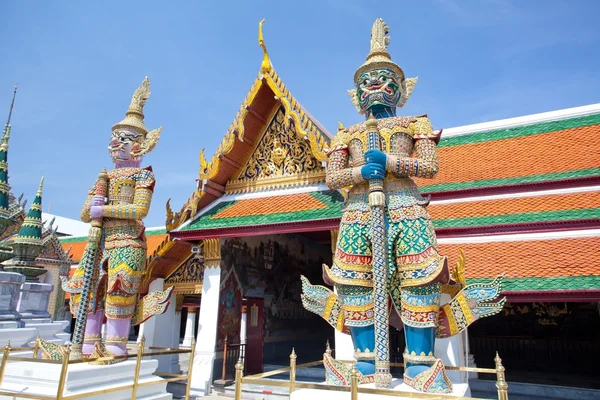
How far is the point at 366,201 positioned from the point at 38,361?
144 inches

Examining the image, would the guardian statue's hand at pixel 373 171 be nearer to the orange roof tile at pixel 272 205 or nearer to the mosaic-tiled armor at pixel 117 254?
the orange roof tile at pixel 272 205

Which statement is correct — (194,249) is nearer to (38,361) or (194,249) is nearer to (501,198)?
(38,361)

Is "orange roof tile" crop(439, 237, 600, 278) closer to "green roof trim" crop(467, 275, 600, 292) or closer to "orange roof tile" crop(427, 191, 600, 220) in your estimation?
"green roof trim" crop(467, 275, 600, 292)

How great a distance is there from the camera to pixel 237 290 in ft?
23.9

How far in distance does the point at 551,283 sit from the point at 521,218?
1.37 meters

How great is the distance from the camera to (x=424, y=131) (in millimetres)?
3898

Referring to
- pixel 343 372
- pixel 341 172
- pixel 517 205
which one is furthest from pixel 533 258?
pixel 343 372

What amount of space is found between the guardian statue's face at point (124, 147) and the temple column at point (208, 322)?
78.8 inches

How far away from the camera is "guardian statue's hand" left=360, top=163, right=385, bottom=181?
143 inches

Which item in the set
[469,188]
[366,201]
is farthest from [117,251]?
[469,188]

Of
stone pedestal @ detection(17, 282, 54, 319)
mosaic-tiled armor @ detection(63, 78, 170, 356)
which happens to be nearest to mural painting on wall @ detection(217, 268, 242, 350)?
mosaic-tiled armor @ detection(63, 78, 170, 356)

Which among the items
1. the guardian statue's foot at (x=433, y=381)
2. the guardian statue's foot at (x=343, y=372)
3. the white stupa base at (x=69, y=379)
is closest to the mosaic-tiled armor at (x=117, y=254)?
the white stupa base at (x=69, y=379)

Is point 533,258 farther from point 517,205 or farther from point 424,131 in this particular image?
point 424,131

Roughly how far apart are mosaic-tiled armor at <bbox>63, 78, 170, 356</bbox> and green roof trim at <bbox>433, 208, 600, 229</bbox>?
4.30 meters
